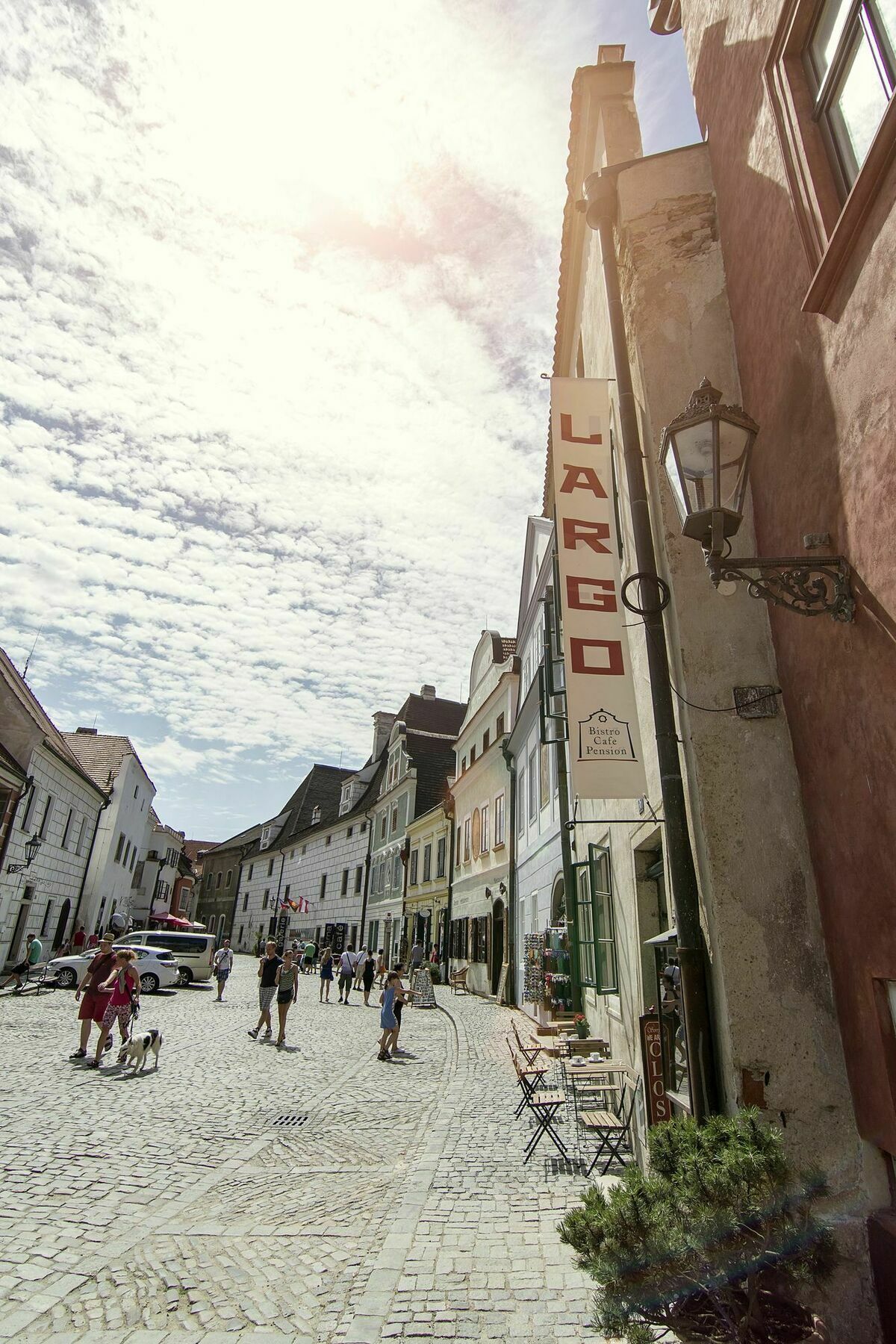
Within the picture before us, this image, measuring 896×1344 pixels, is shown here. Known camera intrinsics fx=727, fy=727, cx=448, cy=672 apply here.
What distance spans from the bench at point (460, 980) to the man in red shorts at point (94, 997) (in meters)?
14.6

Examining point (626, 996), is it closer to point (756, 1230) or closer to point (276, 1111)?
point (276, 1111)

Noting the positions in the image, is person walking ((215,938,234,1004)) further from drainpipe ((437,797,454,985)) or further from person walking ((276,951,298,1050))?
drainpipe ((437,797,454,985))

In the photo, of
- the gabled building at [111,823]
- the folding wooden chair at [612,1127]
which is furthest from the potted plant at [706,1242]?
the gabled building at [111,823]

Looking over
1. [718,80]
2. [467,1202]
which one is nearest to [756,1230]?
[467,1202]

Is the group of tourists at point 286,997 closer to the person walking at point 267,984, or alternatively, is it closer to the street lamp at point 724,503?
the person walking at point 267,984

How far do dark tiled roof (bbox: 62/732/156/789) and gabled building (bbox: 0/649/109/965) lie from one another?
7.10 feet

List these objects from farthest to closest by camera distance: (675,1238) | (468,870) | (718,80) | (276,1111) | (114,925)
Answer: (114,925) → (468,870) → (276,1111) → (718,80) → (675,1238)

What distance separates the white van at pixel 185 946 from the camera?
2509cm

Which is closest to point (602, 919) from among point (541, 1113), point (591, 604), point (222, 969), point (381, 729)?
point (541, 1113)

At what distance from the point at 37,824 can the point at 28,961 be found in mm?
4448

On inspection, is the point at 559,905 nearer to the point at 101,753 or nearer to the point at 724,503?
the point at 724,503

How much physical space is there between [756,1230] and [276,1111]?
23.3ft

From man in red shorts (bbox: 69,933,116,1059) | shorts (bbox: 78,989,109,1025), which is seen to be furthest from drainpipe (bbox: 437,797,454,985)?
shorts (bbox: 78,989,109,1025)

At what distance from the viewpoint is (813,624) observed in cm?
431
